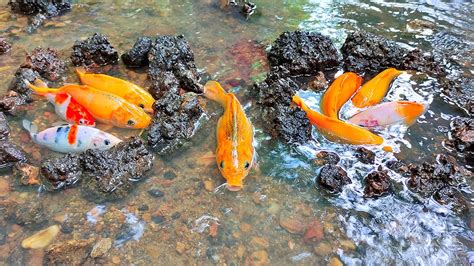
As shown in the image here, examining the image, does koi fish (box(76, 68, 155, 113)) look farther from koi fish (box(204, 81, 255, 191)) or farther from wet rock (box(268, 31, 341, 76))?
wet rock (box(268, 31, 341, 76))

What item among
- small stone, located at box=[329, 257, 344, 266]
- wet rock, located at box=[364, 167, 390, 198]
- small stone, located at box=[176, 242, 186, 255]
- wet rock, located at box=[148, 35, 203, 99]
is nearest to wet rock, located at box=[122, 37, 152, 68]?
wet rock, located at box=[148, 35, 203, 99]

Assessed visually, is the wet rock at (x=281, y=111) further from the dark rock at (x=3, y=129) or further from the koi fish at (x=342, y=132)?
the dark rock at (x=3, y=129)

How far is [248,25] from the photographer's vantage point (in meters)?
8.55

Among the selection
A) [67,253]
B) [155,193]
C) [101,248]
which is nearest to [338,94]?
[155,193]

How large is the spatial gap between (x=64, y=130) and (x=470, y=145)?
5326 millimetres

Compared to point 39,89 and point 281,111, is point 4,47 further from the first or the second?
point 281,111

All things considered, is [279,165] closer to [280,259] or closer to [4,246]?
→ [280,259]

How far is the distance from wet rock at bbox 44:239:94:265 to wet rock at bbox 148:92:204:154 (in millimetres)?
1645

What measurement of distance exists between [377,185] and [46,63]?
5.54 metres

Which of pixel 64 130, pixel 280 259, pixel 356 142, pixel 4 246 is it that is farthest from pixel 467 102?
pixel 4 246

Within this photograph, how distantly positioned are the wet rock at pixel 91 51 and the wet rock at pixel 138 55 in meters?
0.35

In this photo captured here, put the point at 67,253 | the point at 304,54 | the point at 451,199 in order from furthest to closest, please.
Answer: the point at 304,54 → the point at 451,199 → the point at 67,253

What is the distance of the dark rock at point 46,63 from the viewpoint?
271 inches

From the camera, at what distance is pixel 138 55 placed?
7.14 m
